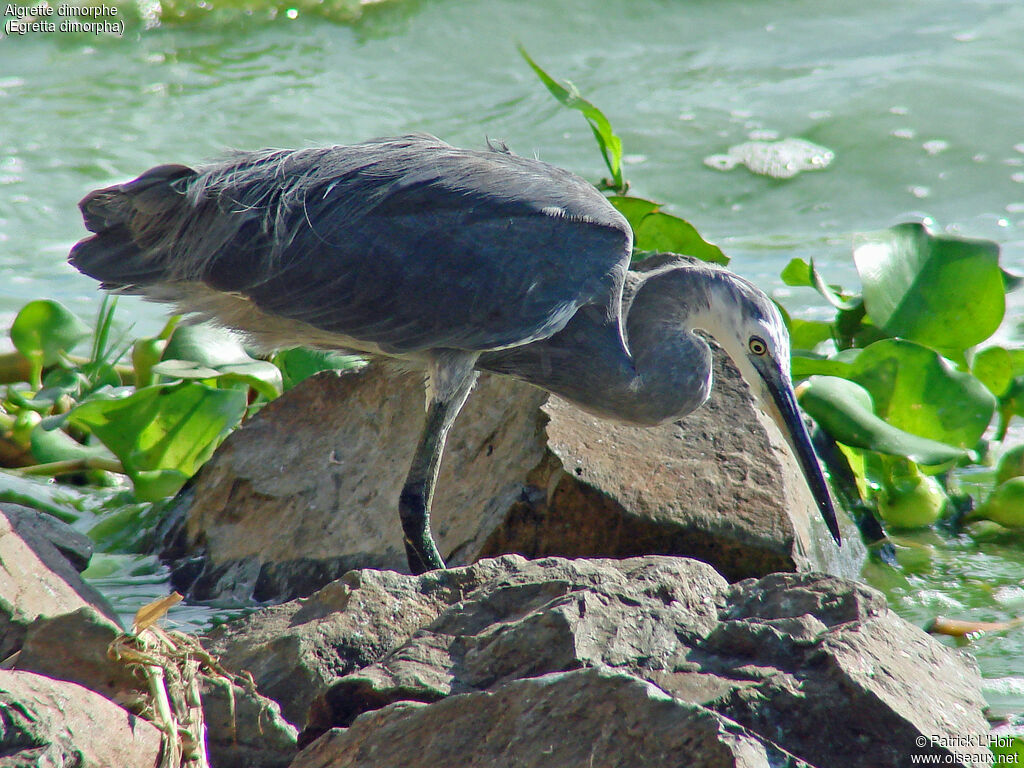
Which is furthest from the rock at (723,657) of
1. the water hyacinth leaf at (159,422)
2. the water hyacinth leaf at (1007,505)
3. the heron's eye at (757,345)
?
the water hyacinth leaf at (159,422)

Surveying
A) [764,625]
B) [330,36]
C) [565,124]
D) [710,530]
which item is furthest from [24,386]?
[330,36]

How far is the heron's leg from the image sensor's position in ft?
11.3

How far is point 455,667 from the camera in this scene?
2.32 metres

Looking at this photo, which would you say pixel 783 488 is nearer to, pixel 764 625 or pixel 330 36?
pixel 764 625

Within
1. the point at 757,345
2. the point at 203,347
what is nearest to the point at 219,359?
the point at 203,347

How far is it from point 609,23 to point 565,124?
97.7 inches

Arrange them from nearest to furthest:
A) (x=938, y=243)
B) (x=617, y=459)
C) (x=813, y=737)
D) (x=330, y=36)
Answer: (x=813, y=737)
(x=617, y=459)
(x=938, y=243)
(x=330, y=36)

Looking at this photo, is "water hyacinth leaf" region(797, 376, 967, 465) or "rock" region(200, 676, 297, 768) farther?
"water hyacinth leaf" region(797, 376, 967, 465)

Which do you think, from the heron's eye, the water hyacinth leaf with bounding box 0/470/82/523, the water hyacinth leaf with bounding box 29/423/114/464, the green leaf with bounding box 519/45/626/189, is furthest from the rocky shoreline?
the green leaf with bounding box 519/45/626/189

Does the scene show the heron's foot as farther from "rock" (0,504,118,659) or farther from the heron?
"rock" (0,504,118,659)

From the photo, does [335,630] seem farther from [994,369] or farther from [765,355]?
[994,369]

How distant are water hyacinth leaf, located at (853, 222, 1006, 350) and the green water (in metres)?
1.98

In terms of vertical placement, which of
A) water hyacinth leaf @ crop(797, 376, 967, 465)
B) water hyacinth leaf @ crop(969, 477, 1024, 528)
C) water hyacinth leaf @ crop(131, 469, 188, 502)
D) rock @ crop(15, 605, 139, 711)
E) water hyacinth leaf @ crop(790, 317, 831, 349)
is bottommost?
water hyacinth leaf @ crop(969, 477, 1024, 528)

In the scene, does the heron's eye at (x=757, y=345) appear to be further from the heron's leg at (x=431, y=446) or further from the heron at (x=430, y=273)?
the heron's leg at (x=431, y=446)
